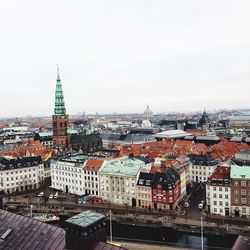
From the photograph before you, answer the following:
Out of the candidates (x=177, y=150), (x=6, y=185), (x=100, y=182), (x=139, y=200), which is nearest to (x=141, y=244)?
(x=139, y=200)

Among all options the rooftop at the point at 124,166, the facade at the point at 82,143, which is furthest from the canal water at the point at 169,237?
the facade at the point at 82,143

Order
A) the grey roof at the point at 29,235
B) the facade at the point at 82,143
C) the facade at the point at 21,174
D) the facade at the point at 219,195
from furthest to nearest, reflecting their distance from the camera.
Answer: the facade at the point at 82,143, the facade at the point at 21,174, the facade at the point at 219,195, the grey roof at the point at 29,235

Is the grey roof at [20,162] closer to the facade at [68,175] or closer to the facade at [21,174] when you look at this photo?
the facade at [21,174]

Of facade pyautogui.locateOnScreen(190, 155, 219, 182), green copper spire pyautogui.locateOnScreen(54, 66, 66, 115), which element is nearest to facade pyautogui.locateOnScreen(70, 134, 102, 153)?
green copper spire pyautogui.locateOnScreen(54, 66, 66, 115)

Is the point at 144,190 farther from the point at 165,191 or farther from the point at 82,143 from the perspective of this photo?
the point at 82,143

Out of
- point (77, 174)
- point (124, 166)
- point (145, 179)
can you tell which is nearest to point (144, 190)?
point (145, 179)

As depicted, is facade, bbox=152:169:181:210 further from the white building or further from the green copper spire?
the green copper spire
